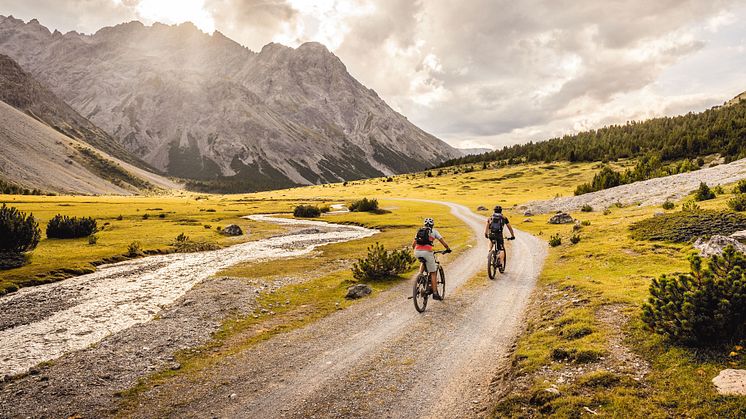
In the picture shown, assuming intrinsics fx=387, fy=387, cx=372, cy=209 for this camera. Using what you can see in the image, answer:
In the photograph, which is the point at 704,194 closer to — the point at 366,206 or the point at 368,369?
the point at 368,369

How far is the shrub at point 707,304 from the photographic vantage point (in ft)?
30.2

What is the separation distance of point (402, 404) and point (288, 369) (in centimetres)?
426

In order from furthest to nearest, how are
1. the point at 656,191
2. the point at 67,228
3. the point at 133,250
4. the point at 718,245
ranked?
the point at 656,191 → the point at 67,228 → the point at 133,250 → the point at 718,245

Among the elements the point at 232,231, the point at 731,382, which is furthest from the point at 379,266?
the point at 232,231

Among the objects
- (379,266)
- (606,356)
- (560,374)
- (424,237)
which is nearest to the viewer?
(560,374)

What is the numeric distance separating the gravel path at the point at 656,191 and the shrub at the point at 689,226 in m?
19.8

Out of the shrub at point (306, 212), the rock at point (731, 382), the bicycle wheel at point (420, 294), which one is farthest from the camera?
the shrub at point (306, 212)

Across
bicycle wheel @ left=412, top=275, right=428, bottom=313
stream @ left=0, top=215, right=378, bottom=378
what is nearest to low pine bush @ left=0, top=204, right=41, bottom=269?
stream @ left=0, top=215, right=378, bottom=378

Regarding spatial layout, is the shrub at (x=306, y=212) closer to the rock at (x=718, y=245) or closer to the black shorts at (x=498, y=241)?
the black shorts at (x=498, y=241)

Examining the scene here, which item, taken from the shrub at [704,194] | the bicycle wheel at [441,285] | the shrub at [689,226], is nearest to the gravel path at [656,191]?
the shrub at [704,194]

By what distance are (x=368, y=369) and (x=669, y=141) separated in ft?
550

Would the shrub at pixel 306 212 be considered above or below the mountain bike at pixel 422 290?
below

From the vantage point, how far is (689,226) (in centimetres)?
2675

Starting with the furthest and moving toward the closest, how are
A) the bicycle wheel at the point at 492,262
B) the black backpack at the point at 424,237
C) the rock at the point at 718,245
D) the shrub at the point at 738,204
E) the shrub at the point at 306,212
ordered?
the shrub at the point at 306,212 < the shrub at the point at 738,204 < the bicycle wheel at the point at 492,262 < the rock at the point at 718,245 < the black backpack at the point at 424,237
